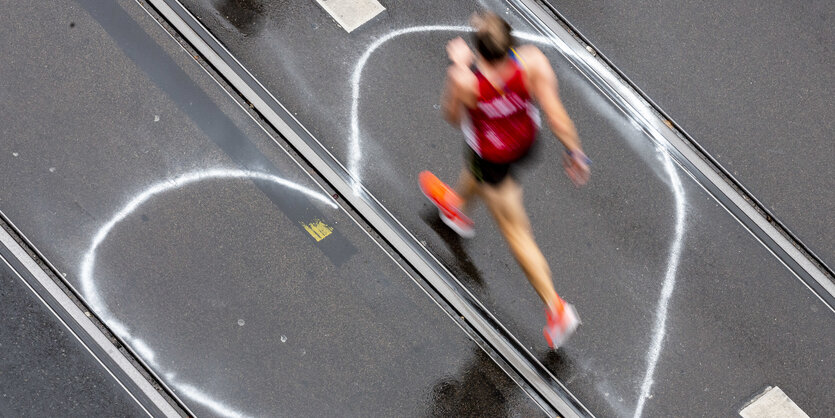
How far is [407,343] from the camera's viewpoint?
534cm

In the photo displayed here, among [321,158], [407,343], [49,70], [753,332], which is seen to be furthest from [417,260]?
[49,70]

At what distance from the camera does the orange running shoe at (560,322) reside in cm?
513

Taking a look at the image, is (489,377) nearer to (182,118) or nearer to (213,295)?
(213,295)

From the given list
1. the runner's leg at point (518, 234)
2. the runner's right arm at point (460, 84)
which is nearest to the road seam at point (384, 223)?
the runner's leg at point (518, 234)

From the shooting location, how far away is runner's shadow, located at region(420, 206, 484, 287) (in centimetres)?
554

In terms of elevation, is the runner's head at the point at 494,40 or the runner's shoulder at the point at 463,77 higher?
the runner's head at the point at 494,40

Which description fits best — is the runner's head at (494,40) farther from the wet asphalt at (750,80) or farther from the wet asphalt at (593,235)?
the wet asphalt at (750,80)

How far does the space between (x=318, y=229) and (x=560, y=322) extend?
5.55 feet

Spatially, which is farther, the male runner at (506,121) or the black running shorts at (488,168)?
the black running shorts at (488,168)

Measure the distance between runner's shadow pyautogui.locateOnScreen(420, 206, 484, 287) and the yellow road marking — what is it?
2.15ft

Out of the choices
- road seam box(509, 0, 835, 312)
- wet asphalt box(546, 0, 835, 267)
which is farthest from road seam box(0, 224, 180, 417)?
wet asphalt box(546, 0, 835, 267)

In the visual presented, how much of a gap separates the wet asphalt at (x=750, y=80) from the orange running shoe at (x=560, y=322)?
181cm

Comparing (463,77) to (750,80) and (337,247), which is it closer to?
(337,247)

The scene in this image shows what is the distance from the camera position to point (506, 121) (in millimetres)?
4469
